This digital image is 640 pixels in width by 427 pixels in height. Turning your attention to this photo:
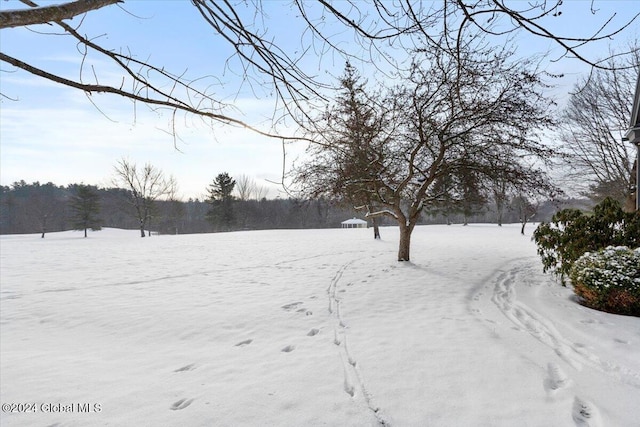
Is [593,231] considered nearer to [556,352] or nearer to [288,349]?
[556,352]

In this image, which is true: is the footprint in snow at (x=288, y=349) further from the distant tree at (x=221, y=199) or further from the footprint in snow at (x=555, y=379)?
the distant tree at (x=221, y=199)

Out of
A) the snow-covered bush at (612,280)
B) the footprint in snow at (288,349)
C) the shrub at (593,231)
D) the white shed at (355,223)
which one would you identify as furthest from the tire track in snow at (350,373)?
the white shed at (355,223)

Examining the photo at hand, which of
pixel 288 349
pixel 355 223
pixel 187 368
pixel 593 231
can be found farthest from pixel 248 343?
pixel 355 223

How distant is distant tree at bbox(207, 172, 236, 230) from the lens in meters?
41.0

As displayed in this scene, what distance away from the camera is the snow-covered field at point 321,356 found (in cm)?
238

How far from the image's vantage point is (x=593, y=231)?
6062mm

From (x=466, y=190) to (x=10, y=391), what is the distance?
34.9 feet

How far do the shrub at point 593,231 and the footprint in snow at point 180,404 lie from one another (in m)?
7.15

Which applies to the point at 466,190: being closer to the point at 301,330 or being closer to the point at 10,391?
the point at 301,330

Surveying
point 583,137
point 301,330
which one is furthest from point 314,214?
point 301,330

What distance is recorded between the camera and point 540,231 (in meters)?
7.03

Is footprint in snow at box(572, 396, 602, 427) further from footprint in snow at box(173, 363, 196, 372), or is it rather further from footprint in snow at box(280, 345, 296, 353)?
footprint in snow at box(173, 363, 196, 372)

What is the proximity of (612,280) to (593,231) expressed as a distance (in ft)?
7.14

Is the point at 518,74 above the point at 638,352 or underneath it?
above
